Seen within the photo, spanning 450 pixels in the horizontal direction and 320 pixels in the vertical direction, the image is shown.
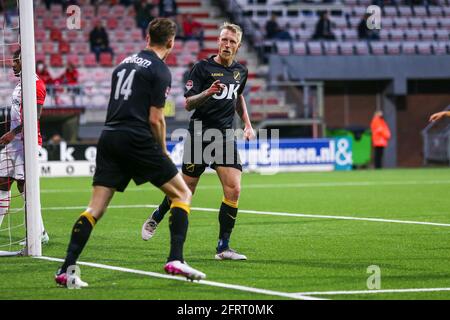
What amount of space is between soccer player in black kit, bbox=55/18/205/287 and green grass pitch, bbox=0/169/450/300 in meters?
0.40

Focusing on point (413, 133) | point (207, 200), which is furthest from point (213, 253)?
point (413, 133)

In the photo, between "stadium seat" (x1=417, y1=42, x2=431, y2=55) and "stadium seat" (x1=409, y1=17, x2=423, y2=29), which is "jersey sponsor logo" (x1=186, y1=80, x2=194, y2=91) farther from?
"stadium seat" (x1=409, y1=17, x2=423, y2=29)

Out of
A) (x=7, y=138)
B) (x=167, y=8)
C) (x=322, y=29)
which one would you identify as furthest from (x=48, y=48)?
(x=7, y=138)

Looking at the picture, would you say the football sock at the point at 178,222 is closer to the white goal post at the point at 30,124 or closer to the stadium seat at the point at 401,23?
the white goal post at the point at 30,124

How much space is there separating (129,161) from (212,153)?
2240mm

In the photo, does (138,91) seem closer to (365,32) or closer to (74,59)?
(74,59)

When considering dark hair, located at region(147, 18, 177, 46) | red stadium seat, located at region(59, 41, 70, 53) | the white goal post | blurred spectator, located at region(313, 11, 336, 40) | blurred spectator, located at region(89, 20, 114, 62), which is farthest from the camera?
blurred spectator, located at region(313, 11, 336, 40)

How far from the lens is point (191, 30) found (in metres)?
36.0

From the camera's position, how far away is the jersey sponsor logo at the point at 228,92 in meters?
10.2

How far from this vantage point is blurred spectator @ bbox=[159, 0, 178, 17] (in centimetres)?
3572

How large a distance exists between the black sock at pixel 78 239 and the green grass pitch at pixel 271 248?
24cm

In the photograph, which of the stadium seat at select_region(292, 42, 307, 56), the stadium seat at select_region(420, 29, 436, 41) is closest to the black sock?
the stadium seat at select_region(292, 42, 307, 56)
